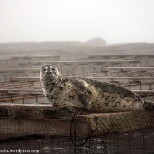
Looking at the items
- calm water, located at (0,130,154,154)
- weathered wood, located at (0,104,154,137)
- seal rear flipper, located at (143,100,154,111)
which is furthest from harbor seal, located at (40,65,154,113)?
calm water, located at (0,130,154,154)

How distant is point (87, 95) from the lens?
708 cm

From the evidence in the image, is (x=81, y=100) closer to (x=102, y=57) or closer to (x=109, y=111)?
(x=109, y=111)

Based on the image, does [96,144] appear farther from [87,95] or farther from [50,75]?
[50,75]

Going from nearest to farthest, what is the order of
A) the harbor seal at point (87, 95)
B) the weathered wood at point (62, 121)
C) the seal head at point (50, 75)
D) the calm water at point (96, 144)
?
the weathered wood at point (62, 121)
the calm water at point (96, 144)
the harbor seal at point (87, 95)
the seal head at point (50, 75)

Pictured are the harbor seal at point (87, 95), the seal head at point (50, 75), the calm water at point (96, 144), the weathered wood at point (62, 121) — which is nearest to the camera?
the weathered wood at point (62, 121)

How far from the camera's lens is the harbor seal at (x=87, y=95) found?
280 inches

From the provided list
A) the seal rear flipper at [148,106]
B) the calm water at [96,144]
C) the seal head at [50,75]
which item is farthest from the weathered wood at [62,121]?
the seal head at [50,75]

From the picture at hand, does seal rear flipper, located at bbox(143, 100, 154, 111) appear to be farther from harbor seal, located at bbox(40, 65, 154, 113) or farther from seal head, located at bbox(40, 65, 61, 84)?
seal head, located at bbox(40, 65, 61, 84)

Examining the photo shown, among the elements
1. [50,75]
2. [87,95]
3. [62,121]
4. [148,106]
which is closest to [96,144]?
[62,121]

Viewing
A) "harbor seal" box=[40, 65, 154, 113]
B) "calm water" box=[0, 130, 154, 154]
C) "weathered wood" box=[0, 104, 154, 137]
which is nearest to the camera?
"weathered wood" box=[0, 104, 154, 137]

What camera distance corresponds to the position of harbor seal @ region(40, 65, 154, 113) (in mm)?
7117

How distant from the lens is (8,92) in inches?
405

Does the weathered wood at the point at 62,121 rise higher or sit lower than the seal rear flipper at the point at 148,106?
lower

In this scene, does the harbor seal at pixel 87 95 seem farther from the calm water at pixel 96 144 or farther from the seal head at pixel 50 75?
the calm water at pixel 96 144
